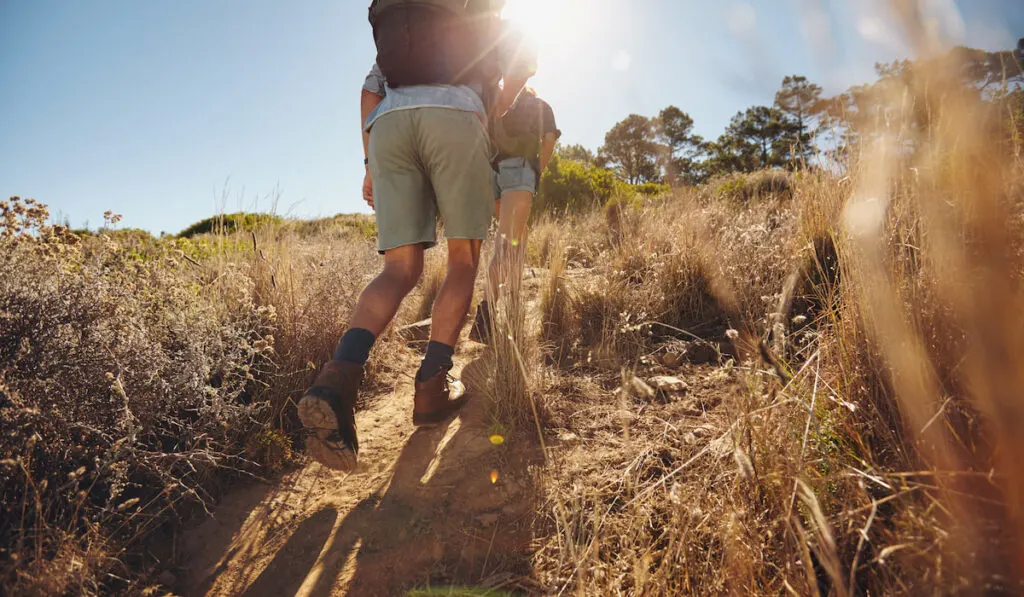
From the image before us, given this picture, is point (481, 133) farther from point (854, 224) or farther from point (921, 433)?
point (921, 433)

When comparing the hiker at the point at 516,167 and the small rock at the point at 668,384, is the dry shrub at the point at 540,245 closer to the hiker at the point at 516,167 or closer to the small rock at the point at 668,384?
the hiker at the point at 516,167

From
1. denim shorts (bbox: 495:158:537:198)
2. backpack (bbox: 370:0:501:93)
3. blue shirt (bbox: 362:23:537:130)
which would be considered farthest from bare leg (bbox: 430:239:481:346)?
denim shorts (bbox: 495:158:537:198)

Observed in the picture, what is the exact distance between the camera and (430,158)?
1.81 meters

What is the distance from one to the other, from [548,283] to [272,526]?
2.09 metres

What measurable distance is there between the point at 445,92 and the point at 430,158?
26cm

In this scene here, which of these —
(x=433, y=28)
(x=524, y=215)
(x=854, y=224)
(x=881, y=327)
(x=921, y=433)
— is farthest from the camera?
(x=524, y=215)

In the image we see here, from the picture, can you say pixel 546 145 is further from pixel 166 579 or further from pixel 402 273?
pixel 166 579

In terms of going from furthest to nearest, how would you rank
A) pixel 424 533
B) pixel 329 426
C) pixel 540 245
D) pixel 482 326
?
pixel 540 245 < pixel 482 326 < pixel 329 426 < pixel 424 533

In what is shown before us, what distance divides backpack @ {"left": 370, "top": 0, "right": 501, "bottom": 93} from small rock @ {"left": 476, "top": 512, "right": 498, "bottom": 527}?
160 centimetres

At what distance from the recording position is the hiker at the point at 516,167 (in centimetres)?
258

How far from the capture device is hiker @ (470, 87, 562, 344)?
8.48 ft

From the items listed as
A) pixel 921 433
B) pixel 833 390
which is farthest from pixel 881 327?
pixel 921 433

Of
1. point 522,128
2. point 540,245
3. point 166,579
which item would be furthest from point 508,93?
point 540,245

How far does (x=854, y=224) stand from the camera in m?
1.41
